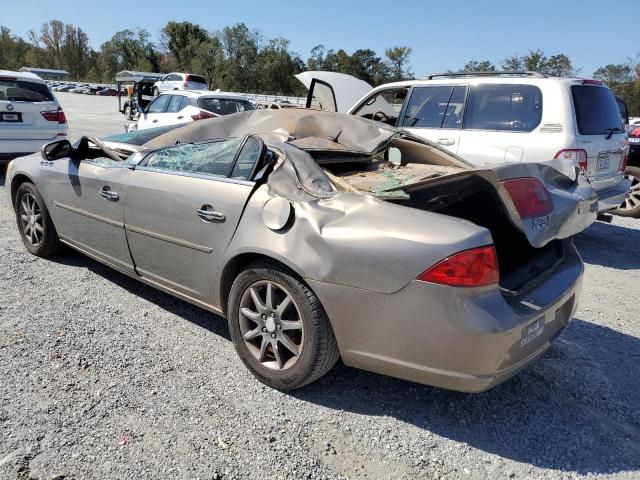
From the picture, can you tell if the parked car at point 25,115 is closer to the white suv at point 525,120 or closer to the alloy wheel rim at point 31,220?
the alloy wheel rim at point 31,220

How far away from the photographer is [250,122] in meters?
4.12

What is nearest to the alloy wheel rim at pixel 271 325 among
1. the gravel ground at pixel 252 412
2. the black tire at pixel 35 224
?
the gravel ground at pixel 252 412

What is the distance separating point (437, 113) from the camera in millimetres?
6656

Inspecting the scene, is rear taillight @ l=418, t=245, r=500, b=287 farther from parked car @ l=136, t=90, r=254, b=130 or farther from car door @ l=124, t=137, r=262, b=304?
parked car @ l=136, t=90, r=254, b=130

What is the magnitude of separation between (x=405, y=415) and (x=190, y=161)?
2143mm

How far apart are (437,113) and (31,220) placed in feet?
15.8

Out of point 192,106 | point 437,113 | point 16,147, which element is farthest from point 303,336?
point 192,106

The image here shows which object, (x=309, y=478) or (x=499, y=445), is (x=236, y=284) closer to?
(x=309, y=478)

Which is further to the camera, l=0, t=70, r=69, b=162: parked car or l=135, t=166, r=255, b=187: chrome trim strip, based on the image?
l=0, t=70, r=69, b=162: parked car

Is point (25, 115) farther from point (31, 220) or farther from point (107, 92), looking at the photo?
point (107, 92)

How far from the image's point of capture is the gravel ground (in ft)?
7.91

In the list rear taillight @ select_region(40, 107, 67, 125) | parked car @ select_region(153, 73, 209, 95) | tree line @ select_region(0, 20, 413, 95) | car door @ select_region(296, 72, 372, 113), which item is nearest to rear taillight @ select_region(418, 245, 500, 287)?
car door @ select_region(296, 72, 372, 113)

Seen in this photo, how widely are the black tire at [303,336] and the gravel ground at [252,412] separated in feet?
0.40

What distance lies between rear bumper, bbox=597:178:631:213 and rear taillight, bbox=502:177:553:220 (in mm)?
3243
